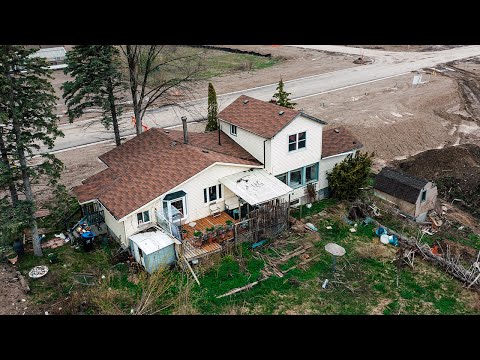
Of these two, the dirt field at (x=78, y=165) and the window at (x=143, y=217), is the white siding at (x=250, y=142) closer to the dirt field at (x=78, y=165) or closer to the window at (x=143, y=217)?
the window at (x=143, y=217)

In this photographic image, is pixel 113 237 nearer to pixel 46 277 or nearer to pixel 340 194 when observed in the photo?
pixel 46 277

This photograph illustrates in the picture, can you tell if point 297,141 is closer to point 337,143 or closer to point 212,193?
point 337,143

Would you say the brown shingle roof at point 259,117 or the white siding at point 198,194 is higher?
the brown shingle roof at point 259,117

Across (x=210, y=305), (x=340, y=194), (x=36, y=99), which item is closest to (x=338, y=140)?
(x=340, y=194)

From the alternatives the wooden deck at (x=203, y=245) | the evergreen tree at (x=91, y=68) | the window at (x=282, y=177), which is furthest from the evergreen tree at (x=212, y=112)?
the wooden deck at (x=203, y=245)

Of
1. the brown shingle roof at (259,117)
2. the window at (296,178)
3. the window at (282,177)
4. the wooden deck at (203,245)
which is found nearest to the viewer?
the wooden deck at (203,245)

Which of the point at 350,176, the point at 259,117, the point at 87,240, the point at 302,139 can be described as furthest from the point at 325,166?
the point at 87,240

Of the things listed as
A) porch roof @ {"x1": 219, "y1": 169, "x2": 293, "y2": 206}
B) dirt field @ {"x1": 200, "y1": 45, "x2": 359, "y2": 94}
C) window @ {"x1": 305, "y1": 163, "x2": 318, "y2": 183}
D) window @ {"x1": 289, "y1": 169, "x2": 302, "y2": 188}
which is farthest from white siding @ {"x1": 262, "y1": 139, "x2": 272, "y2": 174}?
dirt field @ {"x1": 200, "y1": 45, "x2": 359, "y2": 94}
